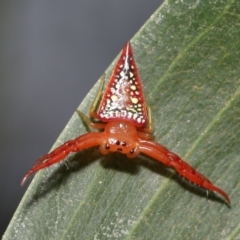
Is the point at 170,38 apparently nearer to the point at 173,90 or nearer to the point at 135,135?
the point at 173,90

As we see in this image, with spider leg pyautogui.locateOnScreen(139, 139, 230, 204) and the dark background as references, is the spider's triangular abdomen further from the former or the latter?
the dark background

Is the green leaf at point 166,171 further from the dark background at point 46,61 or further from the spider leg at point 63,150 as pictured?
the dark background at point 46,61

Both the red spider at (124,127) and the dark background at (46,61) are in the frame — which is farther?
the dark background at (46,61)

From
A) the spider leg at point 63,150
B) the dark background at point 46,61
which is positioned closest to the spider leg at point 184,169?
the spider leg at point 63,150

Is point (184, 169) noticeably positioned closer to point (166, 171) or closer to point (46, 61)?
point (166, 171)

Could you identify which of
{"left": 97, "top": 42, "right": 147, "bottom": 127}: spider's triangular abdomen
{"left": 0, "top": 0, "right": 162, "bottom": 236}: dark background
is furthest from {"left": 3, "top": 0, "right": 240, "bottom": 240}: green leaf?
{"left": 0, "top": 0, "right": 162, "bottom": 236}: dark background

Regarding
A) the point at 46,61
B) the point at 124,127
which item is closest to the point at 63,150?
the point at 124,127
